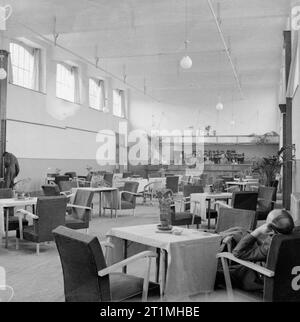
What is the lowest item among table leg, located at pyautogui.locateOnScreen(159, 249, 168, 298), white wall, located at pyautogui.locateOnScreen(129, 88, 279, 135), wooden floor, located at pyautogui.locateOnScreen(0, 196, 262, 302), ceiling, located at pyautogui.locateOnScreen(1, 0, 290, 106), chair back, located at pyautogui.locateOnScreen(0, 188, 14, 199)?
wooden floor, located at pyautogui.locateOnScreen(0, 196, 262, 302)

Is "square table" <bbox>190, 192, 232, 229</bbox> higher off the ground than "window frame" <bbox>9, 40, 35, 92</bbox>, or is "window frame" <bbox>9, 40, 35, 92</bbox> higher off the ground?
"window frame" <bbox>9, 40, 35, 92</bbox>

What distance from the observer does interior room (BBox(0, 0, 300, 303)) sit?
3.06m

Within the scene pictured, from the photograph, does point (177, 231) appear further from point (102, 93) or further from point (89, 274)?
point (102, 93)

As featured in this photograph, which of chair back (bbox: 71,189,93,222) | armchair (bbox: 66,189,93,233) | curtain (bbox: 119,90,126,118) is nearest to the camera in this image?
armchair (bbox: 66,189,93,233)

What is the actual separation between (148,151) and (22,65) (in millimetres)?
9243

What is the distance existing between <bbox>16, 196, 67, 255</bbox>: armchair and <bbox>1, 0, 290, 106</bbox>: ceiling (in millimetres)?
5245

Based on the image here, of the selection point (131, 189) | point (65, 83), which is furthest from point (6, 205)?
point (65, 83)

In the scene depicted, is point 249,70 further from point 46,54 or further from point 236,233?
point 236,233

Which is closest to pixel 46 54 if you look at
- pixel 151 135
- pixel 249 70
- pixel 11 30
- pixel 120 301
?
pixel 11 30

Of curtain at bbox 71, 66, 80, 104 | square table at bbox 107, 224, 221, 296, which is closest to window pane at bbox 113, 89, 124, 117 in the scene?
curtain at bbox 71, 66, 80, 104

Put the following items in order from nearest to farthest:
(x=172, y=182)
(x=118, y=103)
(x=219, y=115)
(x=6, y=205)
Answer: (x=6, y=205) → (x=172, y=182) → (x=118, y=103) → (x=219, y=115)

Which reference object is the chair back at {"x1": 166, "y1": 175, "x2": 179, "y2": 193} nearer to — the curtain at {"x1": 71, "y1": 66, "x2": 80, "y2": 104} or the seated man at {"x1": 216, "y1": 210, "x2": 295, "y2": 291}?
the curtain at {"x1": 71, "y1": 66, "x2": 80, "y2": 104}

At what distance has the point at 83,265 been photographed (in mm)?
2662

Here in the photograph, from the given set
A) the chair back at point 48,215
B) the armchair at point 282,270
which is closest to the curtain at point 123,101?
the chair back at point 48,215
